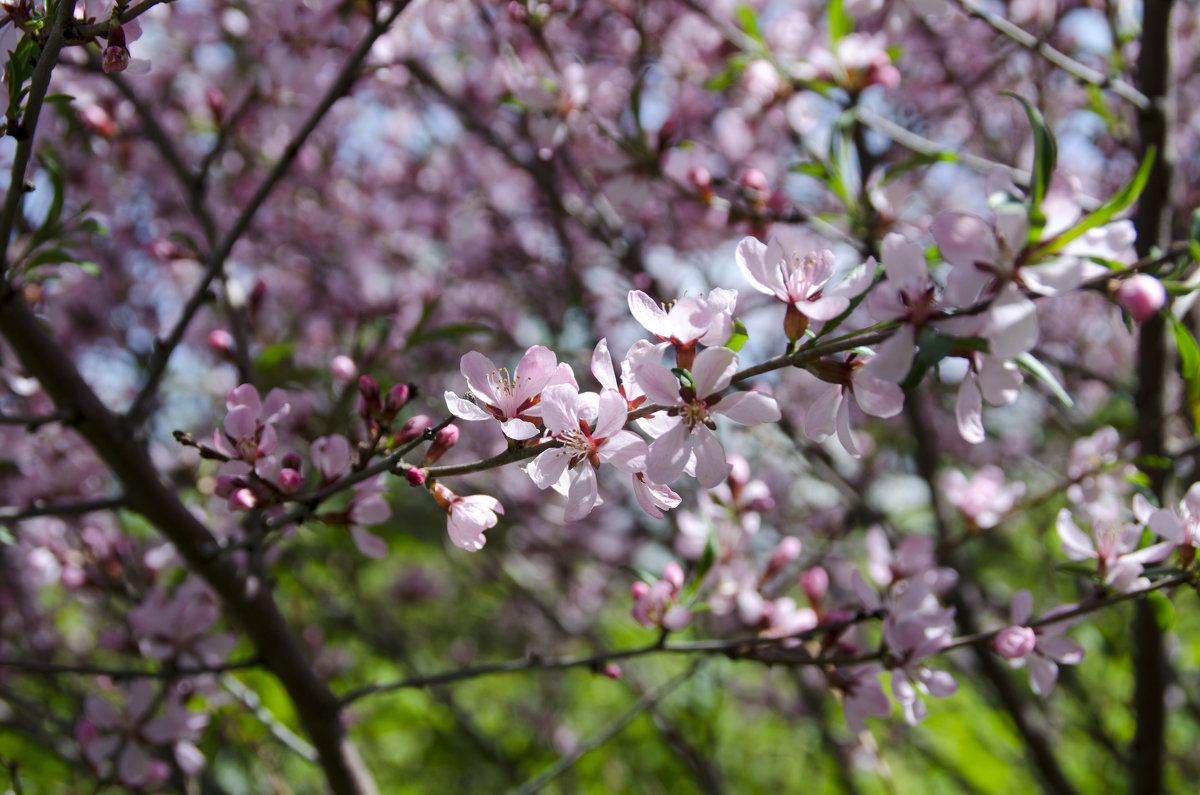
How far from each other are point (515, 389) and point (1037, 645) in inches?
42.9

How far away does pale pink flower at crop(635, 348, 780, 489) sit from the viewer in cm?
98

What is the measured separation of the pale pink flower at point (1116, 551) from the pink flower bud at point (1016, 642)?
17cm

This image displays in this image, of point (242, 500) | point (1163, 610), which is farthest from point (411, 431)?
point (1163, 610)

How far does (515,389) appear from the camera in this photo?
3.55 feet

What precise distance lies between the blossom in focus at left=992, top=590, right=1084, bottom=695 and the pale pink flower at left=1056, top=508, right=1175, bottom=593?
9 cm

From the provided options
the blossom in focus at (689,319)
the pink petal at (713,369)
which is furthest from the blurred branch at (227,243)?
the pink petal at (713,369)

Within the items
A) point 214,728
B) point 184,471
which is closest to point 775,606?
point 184,471

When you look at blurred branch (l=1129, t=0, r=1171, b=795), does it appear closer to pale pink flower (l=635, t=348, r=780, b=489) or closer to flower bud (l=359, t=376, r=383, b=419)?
pale pink flower (l=635, t=348, r=780, b=489)

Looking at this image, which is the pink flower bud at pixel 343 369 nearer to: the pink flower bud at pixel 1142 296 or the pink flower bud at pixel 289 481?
the pink flower bud at pixel 289 481

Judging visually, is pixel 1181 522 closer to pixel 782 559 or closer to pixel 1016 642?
pixel 1016 642

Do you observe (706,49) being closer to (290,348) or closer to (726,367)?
(290,348)

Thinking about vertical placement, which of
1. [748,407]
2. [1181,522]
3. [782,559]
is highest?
[748,407]

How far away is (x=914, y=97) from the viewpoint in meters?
3.64

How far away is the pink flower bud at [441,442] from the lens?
Result: 115 cm
